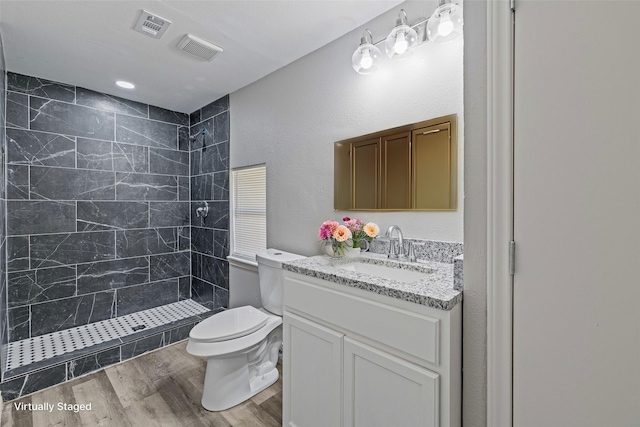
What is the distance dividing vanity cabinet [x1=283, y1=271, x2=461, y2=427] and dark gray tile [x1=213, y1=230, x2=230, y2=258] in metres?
1.65

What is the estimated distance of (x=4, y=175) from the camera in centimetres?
227

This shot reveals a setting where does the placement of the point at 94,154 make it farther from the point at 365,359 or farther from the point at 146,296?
the point at 365,359

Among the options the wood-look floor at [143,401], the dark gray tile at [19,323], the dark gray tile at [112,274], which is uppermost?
the dark gray tile at [112,274]

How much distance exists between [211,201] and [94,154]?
114 cm

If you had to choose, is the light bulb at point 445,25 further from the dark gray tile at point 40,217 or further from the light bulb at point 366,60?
the dark gray tile at point 40,217

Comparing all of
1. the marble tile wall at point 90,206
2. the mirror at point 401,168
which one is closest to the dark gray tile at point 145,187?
the marble tile wall at point 90,206

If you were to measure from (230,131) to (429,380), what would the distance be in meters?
2.65

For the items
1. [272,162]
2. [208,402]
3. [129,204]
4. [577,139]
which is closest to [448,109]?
[577,139]

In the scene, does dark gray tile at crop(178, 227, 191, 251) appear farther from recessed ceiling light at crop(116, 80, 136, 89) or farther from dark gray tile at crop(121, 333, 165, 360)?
recessed ceiling light at crop(116, 80, 136, 89)

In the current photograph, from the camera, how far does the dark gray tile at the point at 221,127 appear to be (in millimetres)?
2895

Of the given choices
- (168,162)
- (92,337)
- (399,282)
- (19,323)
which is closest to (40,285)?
(19,323)

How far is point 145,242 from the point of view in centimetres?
310

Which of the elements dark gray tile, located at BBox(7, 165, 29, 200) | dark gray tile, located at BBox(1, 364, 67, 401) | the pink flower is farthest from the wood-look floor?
dark gray tile, located at BBox(7, 165, 29, 200)

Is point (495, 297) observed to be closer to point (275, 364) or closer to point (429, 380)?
point (429, 380)
